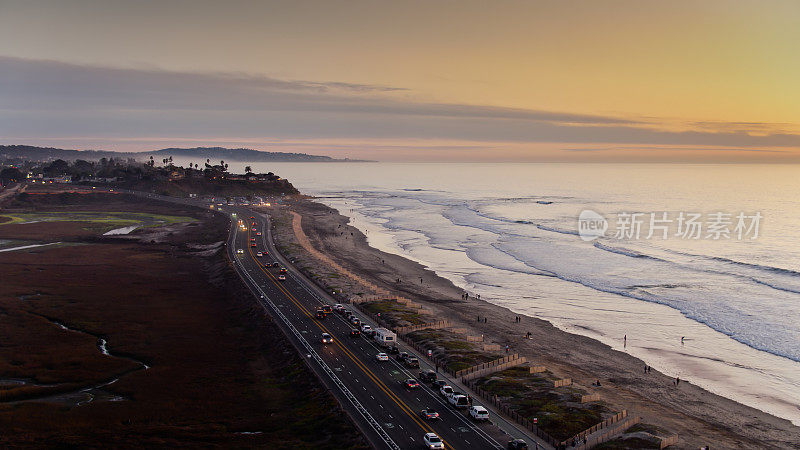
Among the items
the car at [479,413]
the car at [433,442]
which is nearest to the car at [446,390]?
the car at [479,413]

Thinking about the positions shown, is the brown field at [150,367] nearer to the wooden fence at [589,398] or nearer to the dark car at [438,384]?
the dark car at [438,384]

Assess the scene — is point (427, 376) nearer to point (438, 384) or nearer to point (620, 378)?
point (438, 384)

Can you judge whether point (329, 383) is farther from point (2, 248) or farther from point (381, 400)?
point (2, 248)

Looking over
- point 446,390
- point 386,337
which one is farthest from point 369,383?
point 386,337

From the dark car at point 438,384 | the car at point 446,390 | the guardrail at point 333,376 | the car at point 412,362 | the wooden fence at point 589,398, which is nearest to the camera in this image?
the guardrail at point 333,376

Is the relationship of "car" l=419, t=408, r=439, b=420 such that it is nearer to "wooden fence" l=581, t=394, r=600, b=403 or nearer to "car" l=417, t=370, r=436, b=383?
"car" l=417, t=370, r=436, b=383

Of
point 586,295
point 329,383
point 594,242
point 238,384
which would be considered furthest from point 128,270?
point 594,242

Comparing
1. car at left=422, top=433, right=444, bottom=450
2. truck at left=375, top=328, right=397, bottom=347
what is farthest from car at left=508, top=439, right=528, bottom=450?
truck at left=375, top=328, right=397, bottom=347
